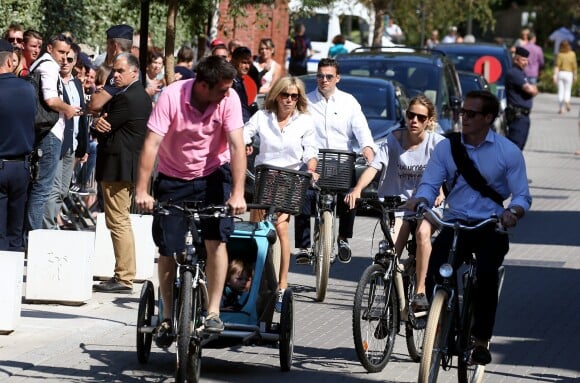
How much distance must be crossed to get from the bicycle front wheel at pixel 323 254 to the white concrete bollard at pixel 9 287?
2936 millimetres

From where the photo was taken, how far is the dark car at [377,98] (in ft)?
63.7

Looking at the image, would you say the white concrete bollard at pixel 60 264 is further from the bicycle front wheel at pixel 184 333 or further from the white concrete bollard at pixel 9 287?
the bicycle front wheel at pixel 184 333

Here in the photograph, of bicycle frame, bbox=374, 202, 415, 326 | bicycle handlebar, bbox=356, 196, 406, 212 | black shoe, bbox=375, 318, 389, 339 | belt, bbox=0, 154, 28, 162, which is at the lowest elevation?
black shoe, bbox=375, 318, 389, 339

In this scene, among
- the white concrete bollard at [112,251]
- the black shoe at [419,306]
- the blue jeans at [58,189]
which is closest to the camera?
the black shoe at [419,306]

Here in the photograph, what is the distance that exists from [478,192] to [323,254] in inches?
151

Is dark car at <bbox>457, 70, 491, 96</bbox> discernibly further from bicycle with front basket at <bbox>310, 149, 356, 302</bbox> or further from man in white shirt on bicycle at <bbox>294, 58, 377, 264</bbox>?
bicycle with front basket at <bbox>310, 149, 356, 302</bbox>

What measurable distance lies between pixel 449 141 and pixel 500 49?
26.4 m

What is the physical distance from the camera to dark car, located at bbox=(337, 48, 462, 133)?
2183 centimetres

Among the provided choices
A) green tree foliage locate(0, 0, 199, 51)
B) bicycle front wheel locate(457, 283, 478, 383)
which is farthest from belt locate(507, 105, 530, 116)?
bicycle front wheel locate(457, 283, 478, 383)

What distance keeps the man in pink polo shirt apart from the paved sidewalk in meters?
0.68

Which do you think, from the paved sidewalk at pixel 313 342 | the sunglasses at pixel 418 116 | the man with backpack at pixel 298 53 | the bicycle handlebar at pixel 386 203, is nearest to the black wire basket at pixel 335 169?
the paved sidewalk at pixel 313 342

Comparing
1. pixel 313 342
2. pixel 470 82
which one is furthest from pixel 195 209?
pixel 470 82

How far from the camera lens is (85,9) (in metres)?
22.2

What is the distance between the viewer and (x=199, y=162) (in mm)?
8945
